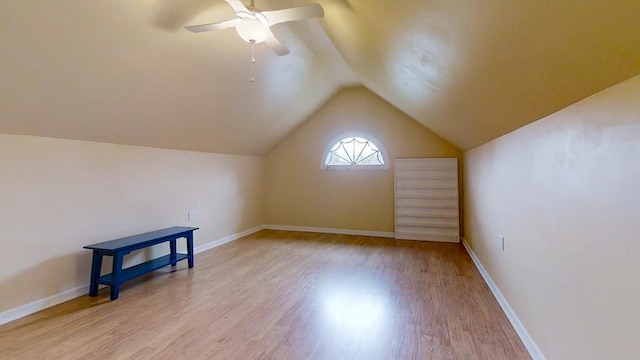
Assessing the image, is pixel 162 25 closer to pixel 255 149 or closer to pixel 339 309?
pixel 339 309

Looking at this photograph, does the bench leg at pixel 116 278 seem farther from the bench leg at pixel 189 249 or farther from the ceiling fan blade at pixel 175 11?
the ceiling fan blade at pixel 175 11

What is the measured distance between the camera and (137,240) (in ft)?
9.49

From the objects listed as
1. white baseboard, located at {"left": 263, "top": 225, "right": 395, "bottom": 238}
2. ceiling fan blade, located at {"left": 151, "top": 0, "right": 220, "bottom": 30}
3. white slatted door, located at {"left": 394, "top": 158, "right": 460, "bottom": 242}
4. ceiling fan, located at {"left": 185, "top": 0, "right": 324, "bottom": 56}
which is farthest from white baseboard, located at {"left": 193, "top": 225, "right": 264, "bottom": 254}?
ceiling fan, located at {"left": 185, "top": 0, "right": 324, "bottom": 56}

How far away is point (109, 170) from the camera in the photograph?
2.95m

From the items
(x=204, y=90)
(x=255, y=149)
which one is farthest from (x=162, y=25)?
(x=255, y=149)

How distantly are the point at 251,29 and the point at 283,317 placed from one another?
85.2 inches

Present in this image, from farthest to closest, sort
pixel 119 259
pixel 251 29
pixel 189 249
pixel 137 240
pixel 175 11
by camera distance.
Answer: pixel 189 249 → pixel 137 240 → pixel 119 259 → pixel 175 11 → pixel 251 29

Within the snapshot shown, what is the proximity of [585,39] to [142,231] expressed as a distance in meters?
3.91

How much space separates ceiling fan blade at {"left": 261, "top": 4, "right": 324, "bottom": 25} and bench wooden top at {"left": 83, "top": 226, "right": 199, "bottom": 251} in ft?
7.73

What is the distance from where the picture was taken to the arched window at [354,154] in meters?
5.18

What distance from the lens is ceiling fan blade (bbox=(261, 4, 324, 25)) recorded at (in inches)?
69.8

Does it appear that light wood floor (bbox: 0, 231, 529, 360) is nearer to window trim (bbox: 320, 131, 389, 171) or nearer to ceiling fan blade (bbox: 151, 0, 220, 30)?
window trim (bbox: 320, 131, 389, 171)

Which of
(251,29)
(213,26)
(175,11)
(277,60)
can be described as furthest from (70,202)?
(277,60)

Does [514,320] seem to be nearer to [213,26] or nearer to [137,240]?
[213,26]
